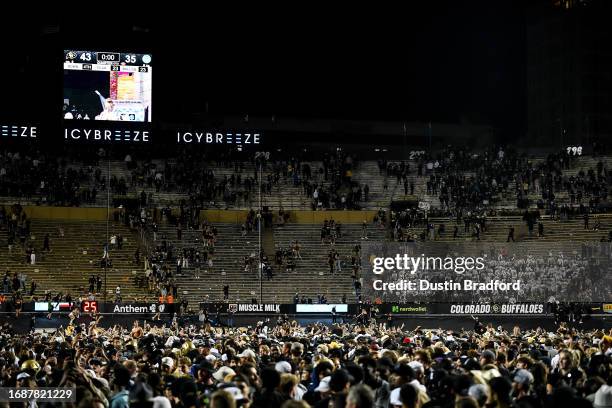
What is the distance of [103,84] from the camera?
2094 inches

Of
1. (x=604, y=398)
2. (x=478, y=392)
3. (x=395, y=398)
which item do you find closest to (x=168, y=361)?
(x=395, y=398)

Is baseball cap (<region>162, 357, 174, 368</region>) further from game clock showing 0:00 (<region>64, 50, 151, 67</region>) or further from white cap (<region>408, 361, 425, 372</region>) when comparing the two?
game clock showing 0:00 (<region>64, 50, 151, 67</region>)

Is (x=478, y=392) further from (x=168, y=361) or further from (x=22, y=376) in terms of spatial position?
(x=22, y=376)

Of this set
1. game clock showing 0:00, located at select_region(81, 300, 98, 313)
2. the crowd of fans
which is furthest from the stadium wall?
the crowd of fans

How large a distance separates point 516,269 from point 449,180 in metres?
13.4

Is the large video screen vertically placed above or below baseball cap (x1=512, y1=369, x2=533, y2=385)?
above

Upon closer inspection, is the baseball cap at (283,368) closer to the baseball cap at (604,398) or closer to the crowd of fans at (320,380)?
the crowd of fans at (320,380)

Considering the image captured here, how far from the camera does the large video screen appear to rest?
52906 millimetres

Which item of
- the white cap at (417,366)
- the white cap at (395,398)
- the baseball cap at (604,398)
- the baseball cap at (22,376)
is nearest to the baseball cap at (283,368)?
the white cap at (417,366)

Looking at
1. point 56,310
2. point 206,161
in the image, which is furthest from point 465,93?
point 56,310

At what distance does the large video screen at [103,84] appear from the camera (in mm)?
52906

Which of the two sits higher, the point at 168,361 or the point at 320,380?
the point at 320,380

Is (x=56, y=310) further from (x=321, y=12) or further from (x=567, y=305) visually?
(x=321, y=12)

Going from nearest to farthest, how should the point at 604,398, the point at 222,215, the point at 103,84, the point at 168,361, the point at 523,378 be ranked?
the point at 604,398 → the point at 523,378 → the point at 168,361 → the point at 103,84 → the point at 222,215
